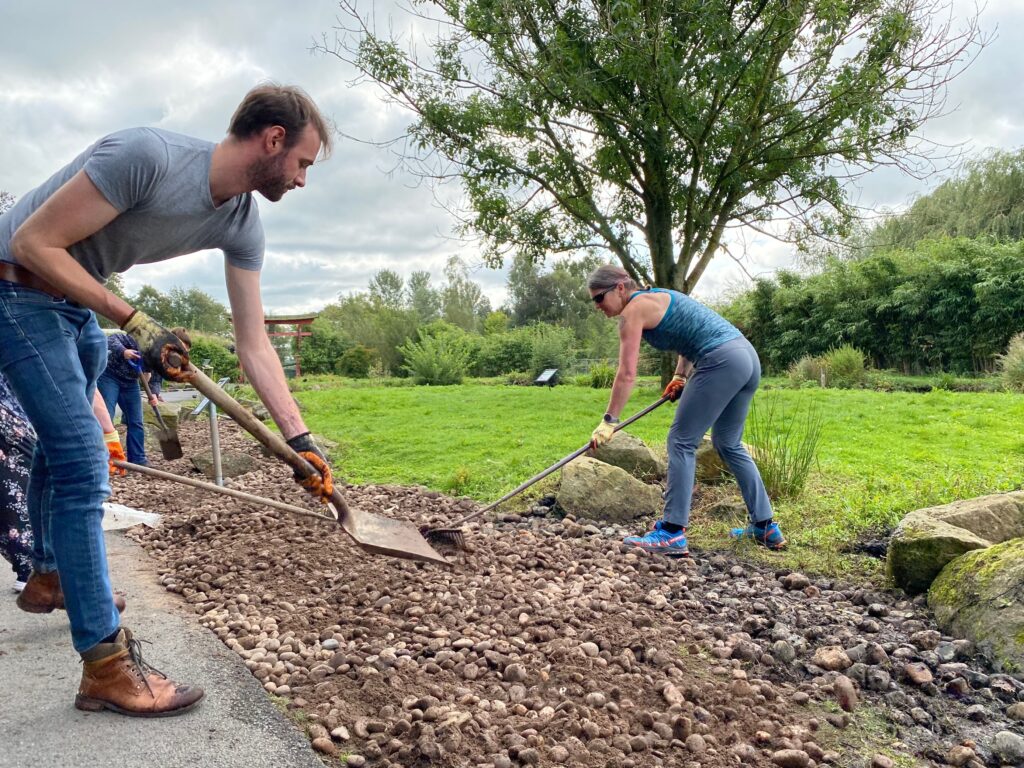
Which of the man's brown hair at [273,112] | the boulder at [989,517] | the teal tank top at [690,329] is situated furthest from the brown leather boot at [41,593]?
the boulder at [989,517]


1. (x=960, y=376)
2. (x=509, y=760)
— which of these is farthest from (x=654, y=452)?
(x=960, y=376)

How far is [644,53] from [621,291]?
6.09 metres

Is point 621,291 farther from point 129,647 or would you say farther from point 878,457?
point 878,457

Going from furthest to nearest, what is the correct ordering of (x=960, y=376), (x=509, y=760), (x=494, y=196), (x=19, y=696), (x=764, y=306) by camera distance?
(x=764, y=306), (x=960, y=376), (x=494, y=196), (x=19, y=696), (x=509, y=760)

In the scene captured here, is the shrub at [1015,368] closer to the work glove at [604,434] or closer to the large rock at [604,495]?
the large rock at [604,495]

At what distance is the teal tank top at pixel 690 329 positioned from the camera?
4000mm

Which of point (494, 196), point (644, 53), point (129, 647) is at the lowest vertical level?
→ point (129, 647)

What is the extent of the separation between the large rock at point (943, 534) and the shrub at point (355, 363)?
74.6ft

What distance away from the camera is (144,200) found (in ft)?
6.41

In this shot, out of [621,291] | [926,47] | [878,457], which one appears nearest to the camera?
[621,291]

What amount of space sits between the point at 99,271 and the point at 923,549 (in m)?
3.31

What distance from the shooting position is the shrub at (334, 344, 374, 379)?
2528cm

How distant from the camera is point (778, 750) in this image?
200 centimetres

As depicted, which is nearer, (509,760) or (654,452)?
(509,760)
